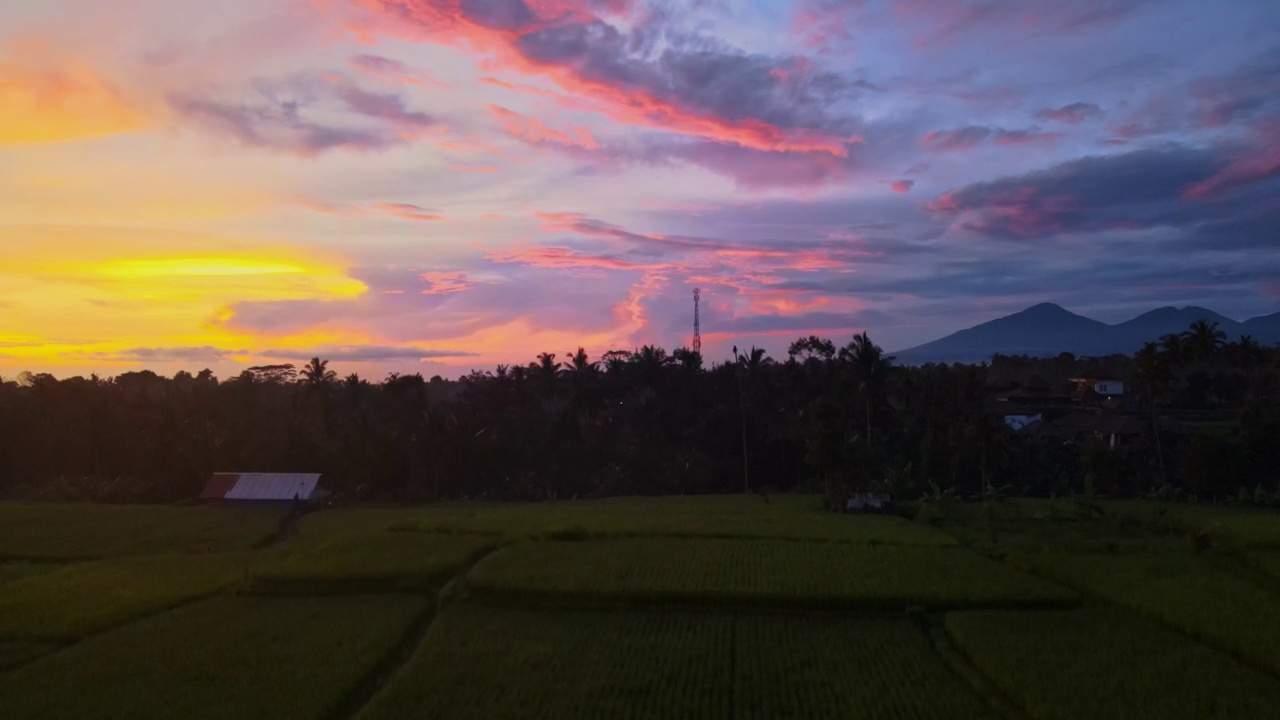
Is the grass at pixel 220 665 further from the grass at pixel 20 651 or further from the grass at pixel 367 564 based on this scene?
the grass at pixel 367 564

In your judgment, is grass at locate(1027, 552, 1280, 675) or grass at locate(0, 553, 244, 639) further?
grass at locate(0, 553, 244, 639)

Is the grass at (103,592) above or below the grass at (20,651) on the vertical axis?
above

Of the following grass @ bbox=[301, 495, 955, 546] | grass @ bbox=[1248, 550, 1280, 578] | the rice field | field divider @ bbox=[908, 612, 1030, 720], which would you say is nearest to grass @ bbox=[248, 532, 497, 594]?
the rice field

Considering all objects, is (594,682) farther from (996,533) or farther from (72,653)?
(996,533)

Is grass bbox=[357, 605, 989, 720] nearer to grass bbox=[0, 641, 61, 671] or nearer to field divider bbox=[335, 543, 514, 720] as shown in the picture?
field divider bbox=[335, 543, 514, 720]

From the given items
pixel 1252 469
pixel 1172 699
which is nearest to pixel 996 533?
pixel 1172 699

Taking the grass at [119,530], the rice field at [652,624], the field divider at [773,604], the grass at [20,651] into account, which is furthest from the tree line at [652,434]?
the grass at [20,651]

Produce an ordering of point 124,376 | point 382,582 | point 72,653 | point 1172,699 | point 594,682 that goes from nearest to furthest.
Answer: point 1172,699
point 594,682
point 72,653
point 382,582
point 124,376
